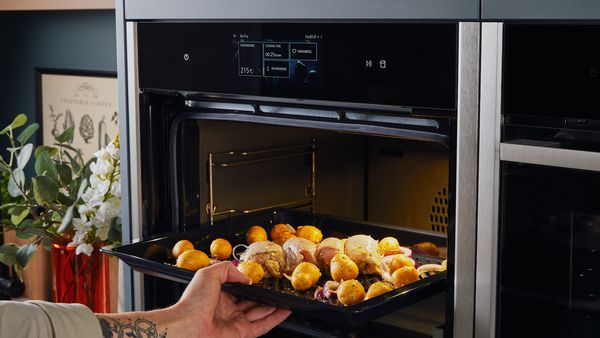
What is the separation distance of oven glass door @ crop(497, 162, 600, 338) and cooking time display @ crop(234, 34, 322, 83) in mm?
314

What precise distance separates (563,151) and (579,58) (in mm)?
101

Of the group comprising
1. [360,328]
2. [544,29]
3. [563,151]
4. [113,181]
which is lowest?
[360,328]

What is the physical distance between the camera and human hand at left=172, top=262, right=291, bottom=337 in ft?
4.09

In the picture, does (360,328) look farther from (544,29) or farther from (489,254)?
(544,29)

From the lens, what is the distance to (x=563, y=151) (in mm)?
971

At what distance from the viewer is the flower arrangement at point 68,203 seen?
1883 mm

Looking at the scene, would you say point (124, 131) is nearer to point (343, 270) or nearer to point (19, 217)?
point (343, 270)

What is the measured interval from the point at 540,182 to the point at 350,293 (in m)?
0.31

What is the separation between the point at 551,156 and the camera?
98 centimetres

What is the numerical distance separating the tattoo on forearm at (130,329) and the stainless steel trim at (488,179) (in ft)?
1.44

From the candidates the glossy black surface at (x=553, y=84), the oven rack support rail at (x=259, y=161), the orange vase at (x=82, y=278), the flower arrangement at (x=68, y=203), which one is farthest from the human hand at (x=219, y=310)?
the orange vase at (x=82, y=278)

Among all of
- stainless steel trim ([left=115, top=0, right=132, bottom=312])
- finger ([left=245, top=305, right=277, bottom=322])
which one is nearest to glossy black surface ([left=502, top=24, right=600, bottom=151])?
finger ([left=245, top=305, right=277, bottom=322])

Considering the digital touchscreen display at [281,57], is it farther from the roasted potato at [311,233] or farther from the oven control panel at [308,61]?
the roasted potato at [311,233]

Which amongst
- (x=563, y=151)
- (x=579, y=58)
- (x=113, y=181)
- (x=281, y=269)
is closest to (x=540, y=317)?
(x=563, y=151)
